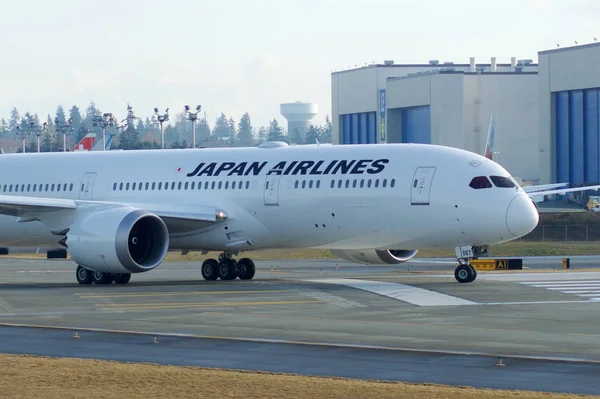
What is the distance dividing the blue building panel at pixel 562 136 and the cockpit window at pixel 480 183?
2735 inches

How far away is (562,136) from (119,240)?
74.2 meters

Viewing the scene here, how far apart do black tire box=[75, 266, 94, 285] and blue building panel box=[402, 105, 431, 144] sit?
77.1 metres

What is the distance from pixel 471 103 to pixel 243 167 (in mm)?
74245

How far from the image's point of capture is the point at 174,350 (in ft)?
75.7

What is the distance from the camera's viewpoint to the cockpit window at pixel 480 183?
1496 inches

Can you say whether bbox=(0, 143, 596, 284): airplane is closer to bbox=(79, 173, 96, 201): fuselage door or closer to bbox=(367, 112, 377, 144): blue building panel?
bbox=(79, 173, 96, 201): fuselage door

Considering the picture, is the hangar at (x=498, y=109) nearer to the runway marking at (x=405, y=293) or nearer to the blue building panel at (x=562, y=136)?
the blue building panel at (x=562, y=136)

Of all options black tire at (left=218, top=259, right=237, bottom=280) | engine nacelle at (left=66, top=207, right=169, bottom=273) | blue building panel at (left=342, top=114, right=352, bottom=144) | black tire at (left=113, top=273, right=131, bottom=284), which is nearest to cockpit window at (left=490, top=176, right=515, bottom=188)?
black tire at (left=218, top=259, right=237, bottom=280)

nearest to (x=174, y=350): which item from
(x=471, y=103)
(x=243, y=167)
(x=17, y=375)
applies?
(x=17, y=375)

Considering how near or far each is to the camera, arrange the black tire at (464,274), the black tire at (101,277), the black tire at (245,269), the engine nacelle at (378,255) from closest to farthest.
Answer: the black tire at (464,274) → the black tire at (101,277) → the engine nacelle at (378,255) → the black tire at (245,269)

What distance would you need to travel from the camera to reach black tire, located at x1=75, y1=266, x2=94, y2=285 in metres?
42.3

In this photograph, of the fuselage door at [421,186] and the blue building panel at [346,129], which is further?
the blue building panel at [346,129]

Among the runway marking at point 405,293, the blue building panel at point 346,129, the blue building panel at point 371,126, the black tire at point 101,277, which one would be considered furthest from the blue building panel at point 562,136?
the black tire at point 101,277

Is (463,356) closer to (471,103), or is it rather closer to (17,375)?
(17,375)
